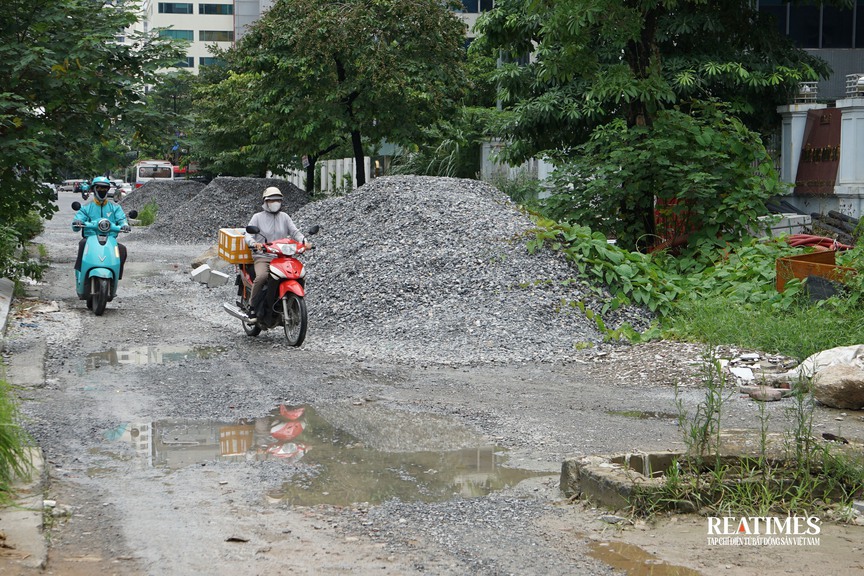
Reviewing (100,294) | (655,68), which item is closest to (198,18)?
(655,68)

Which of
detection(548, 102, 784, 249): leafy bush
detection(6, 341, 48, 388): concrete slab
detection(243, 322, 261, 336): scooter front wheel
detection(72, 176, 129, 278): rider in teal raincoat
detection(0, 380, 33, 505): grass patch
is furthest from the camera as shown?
detection(548, 102, 784, 249): leafy bush

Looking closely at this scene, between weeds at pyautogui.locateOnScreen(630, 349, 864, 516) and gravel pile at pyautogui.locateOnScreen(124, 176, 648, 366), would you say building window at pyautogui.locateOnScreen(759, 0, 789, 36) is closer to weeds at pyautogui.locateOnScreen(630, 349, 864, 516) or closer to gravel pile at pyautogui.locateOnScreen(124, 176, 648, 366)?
gravel pile at pyautogui.locateOnScreen(124, 176, 648, 366)

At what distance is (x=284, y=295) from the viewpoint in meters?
11.7

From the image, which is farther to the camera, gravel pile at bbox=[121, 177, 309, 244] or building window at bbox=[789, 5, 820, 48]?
gravel pile at bbox=[121, 177, 309, 244]

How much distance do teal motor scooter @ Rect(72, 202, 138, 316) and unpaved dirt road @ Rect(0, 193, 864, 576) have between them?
170 centimetres

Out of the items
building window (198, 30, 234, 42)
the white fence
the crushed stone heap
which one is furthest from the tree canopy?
building window (198, 30, 234, 42)

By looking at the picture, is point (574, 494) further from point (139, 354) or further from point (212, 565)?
point (139, 354)

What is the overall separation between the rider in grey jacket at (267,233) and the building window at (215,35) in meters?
100

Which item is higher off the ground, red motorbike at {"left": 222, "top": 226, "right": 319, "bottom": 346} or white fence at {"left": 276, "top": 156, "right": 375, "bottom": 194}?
white fence at {"left": 276, "top": 156, "right": 375, "bottom": 194}

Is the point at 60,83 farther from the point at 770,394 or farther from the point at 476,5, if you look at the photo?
the point at 476,5

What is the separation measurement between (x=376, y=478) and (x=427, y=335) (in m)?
5.23

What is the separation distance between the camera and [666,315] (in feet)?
40.4

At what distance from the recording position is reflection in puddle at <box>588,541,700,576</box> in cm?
471

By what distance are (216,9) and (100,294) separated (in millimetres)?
100911
